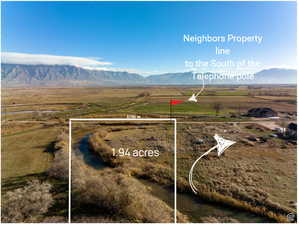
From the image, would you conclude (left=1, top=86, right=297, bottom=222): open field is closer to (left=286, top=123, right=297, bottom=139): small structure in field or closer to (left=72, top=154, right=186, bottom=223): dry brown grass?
(left=72, top=154, right=186, bottom=223): dry brown grass

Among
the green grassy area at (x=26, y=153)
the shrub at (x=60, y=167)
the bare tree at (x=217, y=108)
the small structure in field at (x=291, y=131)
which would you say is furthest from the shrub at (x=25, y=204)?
the bare tree at (x=217, y=108)

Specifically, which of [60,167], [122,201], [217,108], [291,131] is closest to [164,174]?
[122,201]

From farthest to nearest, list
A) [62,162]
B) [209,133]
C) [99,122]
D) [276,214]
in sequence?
[99,122]
[209,133]
[62,162]
[276,214]

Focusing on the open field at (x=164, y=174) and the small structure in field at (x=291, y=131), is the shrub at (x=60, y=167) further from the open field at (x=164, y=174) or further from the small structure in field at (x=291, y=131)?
the small structure in field at (x=291, y=131)

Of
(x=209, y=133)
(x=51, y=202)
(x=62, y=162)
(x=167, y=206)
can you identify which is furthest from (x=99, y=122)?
(x=167, y=206)

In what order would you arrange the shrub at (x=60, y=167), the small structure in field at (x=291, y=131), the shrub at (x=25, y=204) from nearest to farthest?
the shrub at (x=25, y=204) → the shrub at (x=60, y=167) → the small structure in field at (x=291, y=131)

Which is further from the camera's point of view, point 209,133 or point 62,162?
point 209,133

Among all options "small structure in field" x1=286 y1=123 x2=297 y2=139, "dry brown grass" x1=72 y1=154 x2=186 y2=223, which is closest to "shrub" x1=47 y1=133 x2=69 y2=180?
"dry brown grass" x1=72 y1=154 x2=186 y2=223

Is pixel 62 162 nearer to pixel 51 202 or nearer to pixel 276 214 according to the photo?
pixel 51 202

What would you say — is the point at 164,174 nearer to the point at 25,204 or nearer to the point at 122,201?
the point at 122,201
